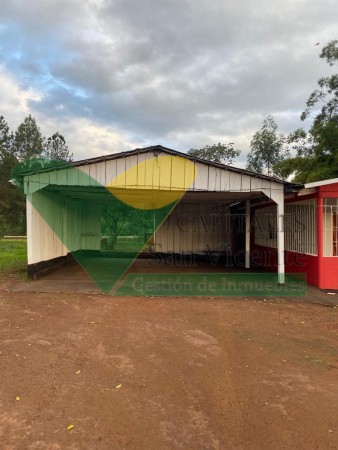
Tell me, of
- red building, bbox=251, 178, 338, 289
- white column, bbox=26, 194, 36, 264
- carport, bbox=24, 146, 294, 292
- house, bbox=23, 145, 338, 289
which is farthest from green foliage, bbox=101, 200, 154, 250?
white column, bbox=26, 194, 36, 264

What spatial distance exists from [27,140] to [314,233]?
26.8 meters

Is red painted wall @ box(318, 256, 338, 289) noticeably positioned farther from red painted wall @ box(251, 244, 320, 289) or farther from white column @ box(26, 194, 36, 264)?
white column @ box(26, 194, 36, 264)

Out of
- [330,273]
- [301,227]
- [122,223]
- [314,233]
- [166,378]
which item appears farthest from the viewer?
[122,223]

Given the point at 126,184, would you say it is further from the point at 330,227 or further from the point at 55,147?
the point at 55,147

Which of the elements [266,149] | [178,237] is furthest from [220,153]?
[178,237]

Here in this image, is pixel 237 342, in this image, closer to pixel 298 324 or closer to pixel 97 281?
pixel 298 324

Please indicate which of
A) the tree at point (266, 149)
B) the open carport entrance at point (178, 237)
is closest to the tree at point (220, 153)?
the tree at point (266, 149)

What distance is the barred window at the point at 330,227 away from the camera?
8.60m

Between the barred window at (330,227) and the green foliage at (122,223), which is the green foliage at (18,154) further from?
the barred window at (330,227)

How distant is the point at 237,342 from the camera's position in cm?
487

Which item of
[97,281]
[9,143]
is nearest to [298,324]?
[97,281]

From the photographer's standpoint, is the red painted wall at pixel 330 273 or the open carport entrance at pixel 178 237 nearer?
the red painted wall at pixel 330 273

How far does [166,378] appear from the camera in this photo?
144 inches

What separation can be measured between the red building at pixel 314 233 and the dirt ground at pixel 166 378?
94.7 inches
